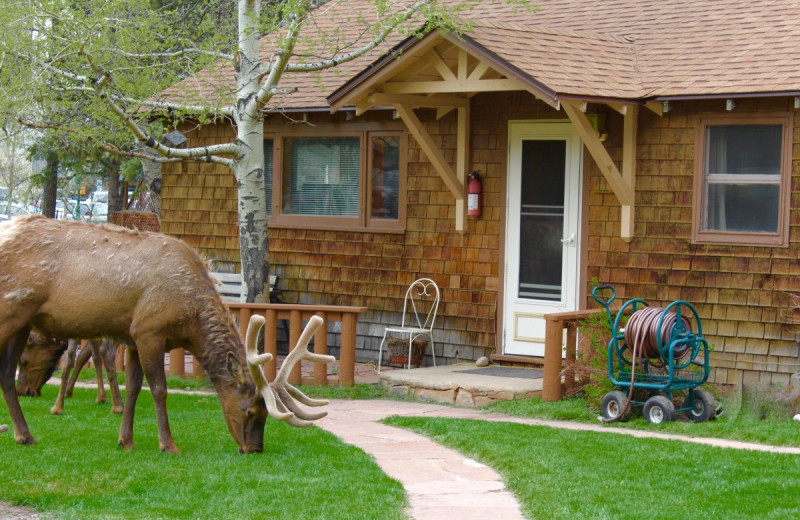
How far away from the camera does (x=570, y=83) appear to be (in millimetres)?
9766

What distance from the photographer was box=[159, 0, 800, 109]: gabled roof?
984 centimetres

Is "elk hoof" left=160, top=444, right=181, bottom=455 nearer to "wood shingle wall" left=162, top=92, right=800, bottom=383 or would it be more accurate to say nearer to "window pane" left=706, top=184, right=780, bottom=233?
"wood shingle wall" left=162, top=92, right=800, bottom=383

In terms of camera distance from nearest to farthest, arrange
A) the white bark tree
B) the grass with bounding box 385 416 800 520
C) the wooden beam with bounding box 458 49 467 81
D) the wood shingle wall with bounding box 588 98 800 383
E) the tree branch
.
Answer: the grass with bounding box 385 416 800 520, the wood shingle wall with bounding box 588 98 800 383, the wooden beam with bounding box 458 49 467 81, the tree branch, the white bark tree

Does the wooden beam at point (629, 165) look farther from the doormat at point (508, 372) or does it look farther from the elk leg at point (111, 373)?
the elk leg at point (111, 373)

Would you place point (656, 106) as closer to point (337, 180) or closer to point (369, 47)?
point (369, 47)

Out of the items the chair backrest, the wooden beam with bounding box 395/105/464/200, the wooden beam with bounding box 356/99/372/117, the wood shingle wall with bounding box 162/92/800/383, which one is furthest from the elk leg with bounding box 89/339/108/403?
the wooden beam with bounding box 395/105/464/200

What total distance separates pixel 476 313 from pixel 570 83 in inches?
116

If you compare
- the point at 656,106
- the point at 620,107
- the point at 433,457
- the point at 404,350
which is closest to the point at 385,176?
the point at 404,350

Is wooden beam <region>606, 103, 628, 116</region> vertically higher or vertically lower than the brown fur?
higher

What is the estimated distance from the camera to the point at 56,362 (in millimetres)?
9594

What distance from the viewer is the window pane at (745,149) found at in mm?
9938

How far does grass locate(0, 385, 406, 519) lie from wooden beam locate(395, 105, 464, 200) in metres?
3.82

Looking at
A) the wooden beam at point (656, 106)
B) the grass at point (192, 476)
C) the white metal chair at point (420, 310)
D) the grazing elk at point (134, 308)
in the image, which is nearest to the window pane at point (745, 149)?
the wooden beam at point (656, 106)

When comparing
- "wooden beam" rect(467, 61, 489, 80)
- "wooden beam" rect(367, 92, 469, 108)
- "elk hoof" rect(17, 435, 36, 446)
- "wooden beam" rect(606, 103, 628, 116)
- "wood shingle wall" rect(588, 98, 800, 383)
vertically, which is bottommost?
"elk hoof" rect(17, 435, 36, 446)
